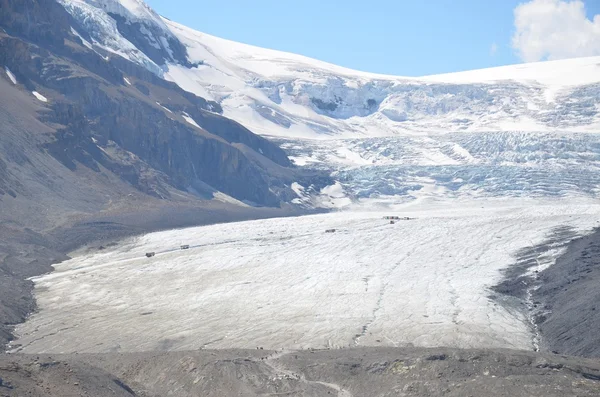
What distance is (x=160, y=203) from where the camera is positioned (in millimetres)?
108938

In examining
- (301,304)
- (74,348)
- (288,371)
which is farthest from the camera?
(301,304)

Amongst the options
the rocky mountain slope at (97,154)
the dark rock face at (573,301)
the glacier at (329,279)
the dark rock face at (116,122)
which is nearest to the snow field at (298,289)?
the glacier at (329,279)

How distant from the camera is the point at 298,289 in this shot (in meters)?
54.4

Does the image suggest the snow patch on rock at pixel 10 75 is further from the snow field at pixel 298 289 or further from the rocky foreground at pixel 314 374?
the rocky foreground at pixel 314 374

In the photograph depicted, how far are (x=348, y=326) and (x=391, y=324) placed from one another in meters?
2.17

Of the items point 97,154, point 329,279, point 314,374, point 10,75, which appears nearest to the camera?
point 314,374

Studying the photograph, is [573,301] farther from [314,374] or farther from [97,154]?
[97,154]

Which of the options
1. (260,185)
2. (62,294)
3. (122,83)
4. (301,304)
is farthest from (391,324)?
(122,83)

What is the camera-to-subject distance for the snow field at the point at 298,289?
144 ft

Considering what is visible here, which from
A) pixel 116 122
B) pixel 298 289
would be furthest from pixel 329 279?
pixel 116 122

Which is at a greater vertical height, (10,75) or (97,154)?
(10,75)

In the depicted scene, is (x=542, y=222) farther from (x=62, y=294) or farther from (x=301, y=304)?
(x=62, y=294)

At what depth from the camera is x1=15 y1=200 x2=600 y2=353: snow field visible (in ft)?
144

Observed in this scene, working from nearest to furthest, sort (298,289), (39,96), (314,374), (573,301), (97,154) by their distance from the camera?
(314,374), (573,301), (298,289), (97,154), (39,96)
